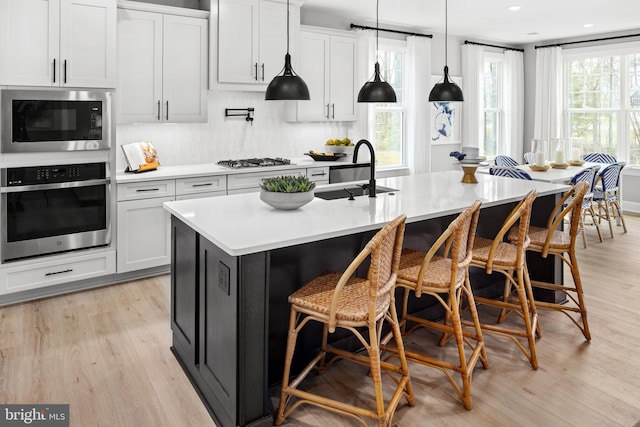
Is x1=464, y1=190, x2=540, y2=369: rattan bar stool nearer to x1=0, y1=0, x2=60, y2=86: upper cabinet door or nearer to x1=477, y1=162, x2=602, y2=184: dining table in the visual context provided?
x1=477, y1=162, x2=602, y2=184: dining table

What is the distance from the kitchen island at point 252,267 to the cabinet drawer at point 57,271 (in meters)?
1.50

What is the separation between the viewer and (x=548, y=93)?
7.75m

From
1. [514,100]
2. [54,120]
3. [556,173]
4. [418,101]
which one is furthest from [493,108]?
[54,120]

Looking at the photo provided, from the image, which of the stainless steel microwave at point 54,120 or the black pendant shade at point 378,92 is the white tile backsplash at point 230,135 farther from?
the black pendant shade at point 378,92

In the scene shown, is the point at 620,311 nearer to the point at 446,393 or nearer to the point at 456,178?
the point at 456,178

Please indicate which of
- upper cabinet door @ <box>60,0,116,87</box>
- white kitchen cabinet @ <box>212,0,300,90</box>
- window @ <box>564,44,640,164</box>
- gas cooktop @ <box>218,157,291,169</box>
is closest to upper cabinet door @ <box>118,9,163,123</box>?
upper cabinet door @ <box>60,0,116,87</box>

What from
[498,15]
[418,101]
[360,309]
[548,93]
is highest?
[498,15]

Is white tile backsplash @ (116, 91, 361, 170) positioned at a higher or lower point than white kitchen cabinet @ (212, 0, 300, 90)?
lower

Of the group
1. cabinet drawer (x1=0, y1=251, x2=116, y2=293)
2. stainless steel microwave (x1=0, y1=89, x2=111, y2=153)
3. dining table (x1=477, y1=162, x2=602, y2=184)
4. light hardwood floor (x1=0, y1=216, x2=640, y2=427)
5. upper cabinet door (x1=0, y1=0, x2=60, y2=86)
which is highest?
upper cabinet door (x1=0, y1=0, x2=60, y2=86)

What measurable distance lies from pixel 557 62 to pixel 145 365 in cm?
758

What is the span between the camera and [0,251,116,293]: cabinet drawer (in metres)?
3.59

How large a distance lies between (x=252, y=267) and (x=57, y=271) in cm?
248

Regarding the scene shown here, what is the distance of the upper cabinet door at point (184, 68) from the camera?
434 centimetres

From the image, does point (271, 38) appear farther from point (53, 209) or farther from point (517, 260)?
point (517, 260)
